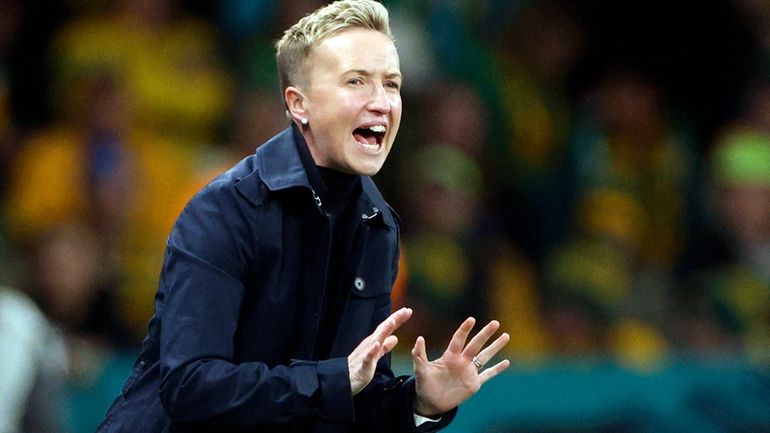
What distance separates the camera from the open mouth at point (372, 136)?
3.38 meters

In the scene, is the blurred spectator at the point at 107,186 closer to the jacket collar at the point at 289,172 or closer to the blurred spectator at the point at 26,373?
the blurred spectator at the point at 26,373

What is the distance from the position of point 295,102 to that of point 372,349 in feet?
2.25

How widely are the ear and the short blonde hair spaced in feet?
0.07

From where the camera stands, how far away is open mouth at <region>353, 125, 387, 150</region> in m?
3.38

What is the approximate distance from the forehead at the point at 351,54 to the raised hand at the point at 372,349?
Result: 611 millimetres

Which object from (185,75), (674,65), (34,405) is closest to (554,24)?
(674,65)

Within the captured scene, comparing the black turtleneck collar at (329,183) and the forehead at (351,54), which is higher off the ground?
the forehead at (351,54)

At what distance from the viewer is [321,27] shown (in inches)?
133

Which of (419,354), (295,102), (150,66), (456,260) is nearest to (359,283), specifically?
(419,354)

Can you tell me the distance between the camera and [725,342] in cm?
691

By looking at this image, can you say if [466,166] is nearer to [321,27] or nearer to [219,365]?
[321,27]

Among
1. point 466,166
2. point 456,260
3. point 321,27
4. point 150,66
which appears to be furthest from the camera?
point 466,166

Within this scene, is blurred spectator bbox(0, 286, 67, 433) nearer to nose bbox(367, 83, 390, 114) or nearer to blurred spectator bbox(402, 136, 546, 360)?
blurred spectator bbox(402, 136, 546, 360)

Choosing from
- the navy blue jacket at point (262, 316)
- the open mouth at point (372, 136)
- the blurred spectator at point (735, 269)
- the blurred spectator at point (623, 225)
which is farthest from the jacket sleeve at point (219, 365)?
the blurred spectator at point (735, 269)
